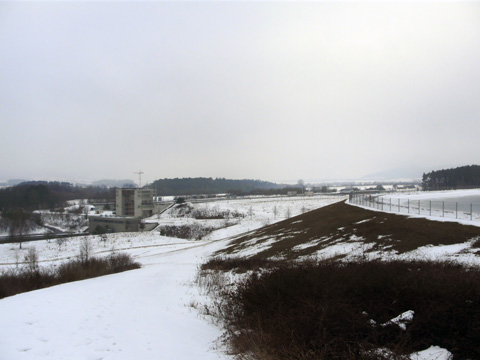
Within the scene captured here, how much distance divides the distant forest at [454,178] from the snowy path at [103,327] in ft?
272

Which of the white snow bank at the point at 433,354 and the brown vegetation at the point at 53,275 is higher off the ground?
the white snow bank at the point at 433,354

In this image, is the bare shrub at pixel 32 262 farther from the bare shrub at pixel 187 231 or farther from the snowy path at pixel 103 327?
the bare shrub at pixel 187 231

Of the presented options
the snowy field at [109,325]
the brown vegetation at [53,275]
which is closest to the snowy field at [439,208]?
the snowy field at [109,325]

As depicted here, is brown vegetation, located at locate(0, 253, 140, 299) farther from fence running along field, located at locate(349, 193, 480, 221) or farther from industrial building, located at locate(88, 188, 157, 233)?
industrial building, located at locate(88, 188, 157, 233)

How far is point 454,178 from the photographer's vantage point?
87750 millimetres

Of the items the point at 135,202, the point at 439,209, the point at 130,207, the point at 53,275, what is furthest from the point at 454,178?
the point at 53,275

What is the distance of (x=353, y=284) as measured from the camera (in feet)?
26.7

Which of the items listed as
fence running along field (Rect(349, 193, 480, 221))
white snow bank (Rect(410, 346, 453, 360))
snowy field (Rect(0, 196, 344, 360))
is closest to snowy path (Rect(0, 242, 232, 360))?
snowy field (Rect(0, 196, 344, 360))

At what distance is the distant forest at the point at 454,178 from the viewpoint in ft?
256

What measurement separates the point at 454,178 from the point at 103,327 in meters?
102

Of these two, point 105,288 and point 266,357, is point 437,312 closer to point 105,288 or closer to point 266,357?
point 266,357

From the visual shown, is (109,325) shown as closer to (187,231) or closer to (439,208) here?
(439,208)

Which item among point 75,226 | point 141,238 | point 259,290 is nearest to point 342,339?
point 259,290

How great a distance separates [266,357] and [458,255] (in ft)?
41.0
